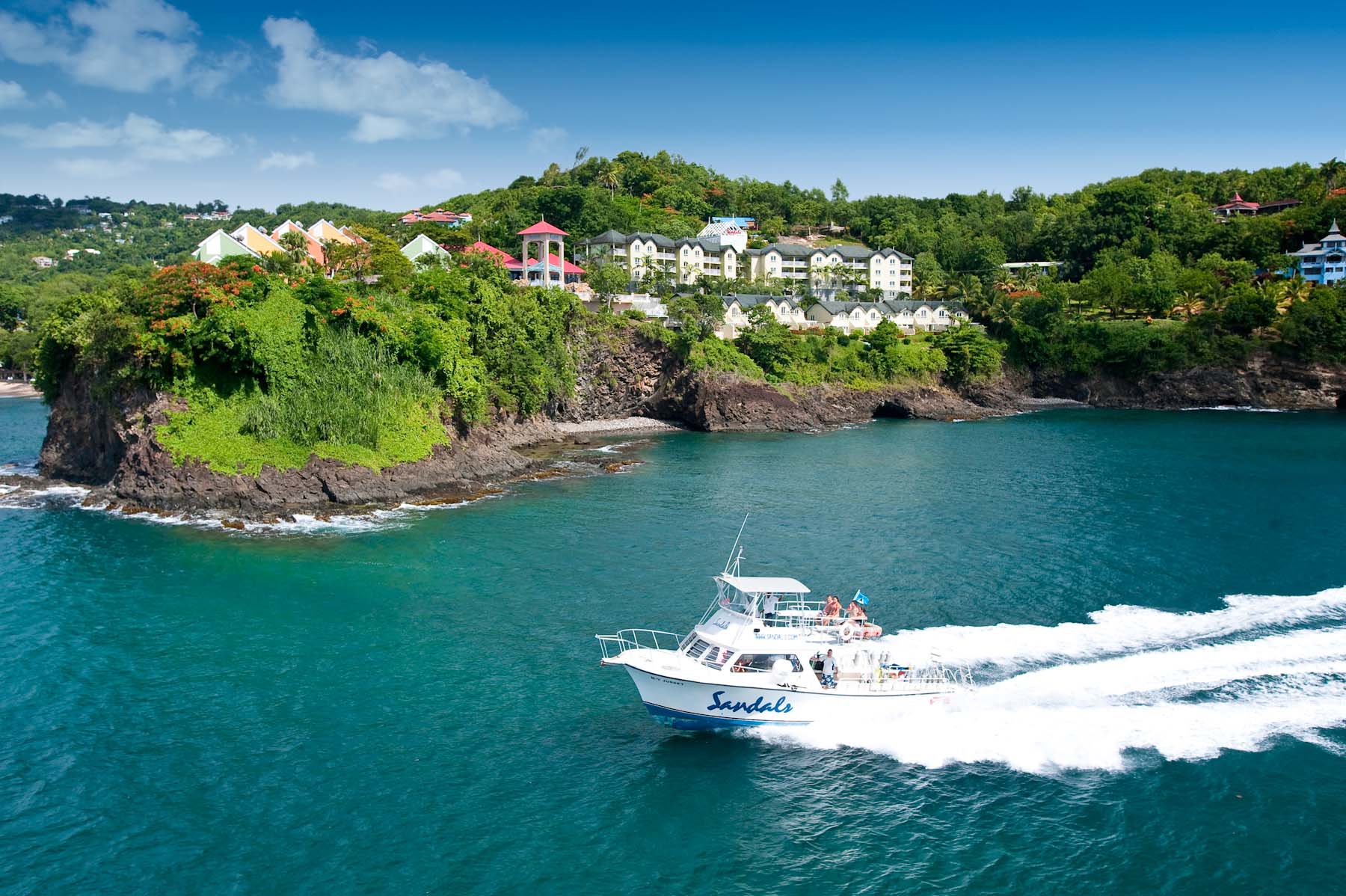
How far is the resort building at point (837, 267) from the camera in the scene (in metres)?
130

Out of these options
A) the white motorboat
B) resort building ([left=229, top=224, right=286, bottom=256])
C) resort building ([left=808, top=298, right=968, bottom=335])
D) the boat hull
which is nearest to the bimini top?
the white motorboat

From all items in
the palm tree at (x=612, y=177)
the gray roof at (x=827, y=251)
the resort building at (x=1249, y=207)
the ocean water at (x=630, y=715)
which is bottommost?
the ocean water at (x=630, y=715)

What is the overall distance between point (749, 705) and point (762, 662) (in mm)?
1523

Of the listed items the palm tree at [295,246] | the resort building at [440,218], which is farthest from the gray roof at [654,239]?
the palm tree at [295,246]

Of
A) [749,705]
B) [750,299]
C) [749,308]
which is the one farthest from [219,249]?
[749,705]

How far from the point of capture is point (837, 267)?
424 feet

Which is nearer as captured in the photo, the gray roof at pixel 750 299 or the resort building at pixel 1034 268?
the gray roof at pixel 750 299

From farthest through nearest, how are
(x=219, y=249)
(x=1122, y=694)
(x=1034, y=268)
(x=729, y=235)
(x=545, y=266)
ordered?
(x=729, y=235) < (x=1034, y=268) < (x=545, y=266) < (x=219, y=249) < (x=1122, y=694)

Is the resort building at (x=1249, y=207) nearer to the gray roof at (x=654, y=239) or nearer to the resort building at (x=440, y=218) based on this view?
the gray roof at (x=654, y=239)

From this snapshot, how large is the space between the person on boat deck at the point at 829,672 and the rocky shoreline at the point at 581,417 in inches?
1294

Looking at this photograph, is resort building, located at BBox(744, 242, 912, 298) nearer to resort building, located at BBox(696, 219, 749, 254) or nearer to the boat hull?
resort building, located at BBox(696, 219, 749, 254)

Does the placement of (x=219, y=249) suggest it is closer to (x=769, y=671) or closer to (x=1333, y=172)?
(x=769, y=671)

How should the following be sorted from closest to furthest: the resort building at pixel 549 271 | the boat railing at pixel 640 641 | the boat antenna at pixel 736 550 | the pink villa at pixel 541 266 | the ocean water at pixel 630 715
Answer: the ocean water at pixel 630 715 → the boat railing at pixel 640 641 → the boat antenna at pixel 736 550 → the pink villa at pixel 541 266 → the resort building at pixel 549 271

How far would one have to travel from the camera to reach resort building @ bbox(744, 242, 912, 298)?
129625 mm
